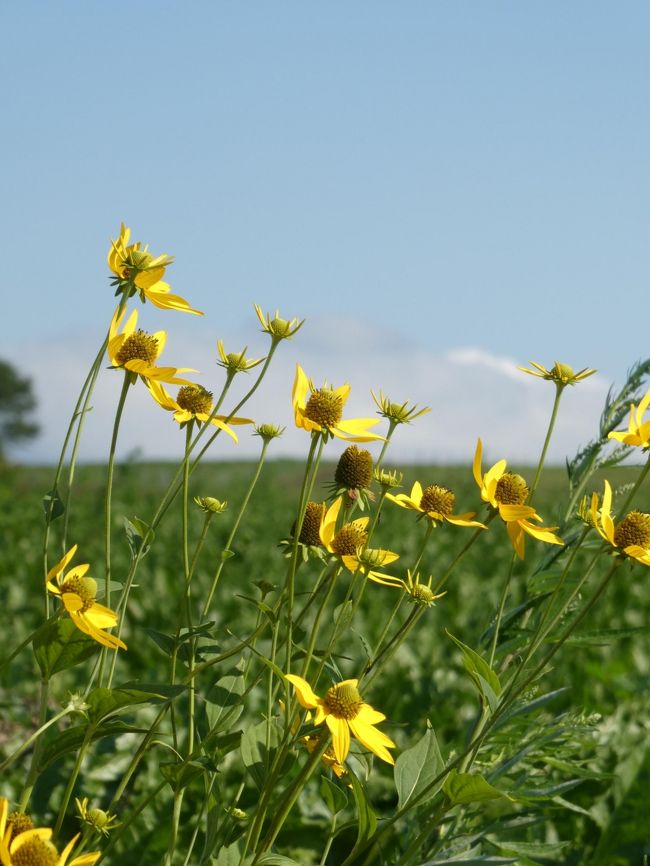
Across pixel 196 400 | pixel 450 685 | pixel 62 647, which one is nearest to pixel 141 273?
pixel 196 400

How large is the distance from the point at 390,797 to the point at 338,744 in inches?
85.2

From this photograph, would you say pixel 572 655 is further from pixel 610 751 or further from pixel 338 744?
→ pixel 338 744

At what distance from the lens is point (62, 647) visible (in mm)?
1511

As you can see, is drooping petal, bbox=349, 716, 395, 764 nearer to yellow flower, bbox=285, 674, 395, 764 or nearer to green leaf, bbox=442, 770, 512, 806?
yellow flower, bbox=285, 674, 395, 764

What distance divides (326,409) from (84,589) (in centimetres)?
45

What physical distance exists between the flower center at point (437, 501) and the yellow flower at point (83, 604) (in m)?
0.58

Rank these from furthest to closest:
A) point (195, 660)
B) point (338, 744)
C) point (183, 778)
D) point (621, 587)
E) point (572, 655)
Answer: point (621, 587) → point (572, 655) → point (195, 660) → point (183, 778) → point (338, 744)

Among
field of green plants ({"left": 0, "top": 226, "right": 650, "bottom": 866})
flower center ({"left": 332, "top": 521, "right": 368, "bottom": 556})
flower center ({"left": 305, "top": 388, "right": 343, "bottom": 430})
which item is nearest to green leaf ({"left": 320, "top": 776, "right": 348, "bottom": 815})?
field of green plants ({"left": 0, "top": 226, "right": 650, "bottom": 866})

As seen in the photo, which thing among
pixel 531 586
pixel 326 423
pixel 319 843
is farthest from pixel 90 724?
pixel 319 843

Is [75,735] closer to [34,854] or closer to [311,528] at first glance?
[34,854]

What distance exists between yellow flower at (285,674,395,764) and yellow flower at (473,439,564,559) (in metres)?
0.37

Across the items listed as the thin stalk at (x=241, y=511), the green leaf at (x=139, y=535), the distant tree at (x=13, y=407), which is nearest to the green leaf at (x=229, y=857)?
the thin stalk at (x=241, y=511)

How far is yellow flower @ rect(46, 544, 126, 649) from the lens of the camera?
1.36 m

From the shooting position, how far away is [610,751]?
11.6 feet
